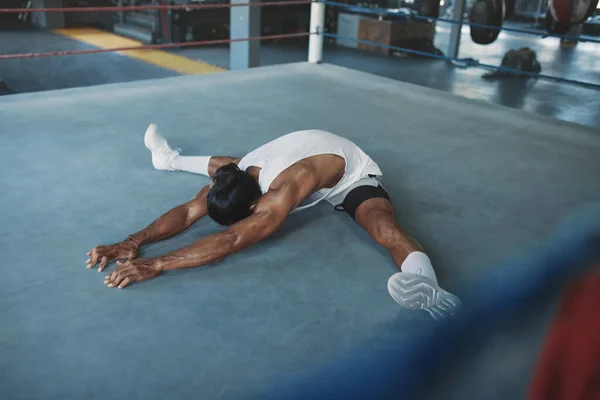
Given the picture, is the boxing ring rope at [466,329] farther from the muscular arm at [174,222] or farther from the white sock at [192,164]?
the white sock at [192,164]

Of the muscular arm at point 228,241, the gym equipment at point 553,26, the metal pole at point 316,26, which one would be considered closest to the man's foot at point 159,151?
the muscular arm at point 228,241

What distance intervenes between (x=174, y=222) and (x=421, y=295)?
985 mm

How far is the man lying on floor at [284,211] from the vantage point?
1.80 m

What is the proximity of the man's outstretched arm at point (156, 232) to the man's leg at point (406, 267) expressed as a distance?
2.13 feet

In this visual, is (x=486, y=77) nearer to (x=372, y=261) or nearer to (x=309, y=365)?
(x=372, y=261)

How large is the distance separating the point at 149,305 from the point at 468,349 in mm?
1203

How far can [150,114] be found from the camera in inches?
144

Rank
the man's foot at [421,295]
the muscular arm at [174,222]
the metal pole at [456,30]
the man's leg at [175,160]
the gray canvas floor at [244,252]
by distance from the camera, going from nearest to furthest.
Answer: the gray canvas floor at [244,252] < the man's foot at [421,295] < the muscular arm at [174,222] < the man's leg at [175,160] < the metal pole at [456,30]

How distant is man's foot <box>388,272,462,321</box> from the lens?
165 cm

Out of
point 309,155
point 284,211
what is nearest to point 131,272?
point 284,211

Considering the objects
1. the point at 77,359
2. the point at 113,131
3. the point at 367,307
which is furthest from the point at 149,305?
the point at 113,131

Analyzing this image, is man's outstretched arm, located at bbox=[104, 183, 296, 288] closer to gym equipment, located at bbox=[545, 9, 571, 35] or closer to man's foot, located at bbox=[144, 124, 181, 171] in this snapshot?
man's foot, located at bbox=[144, 124, 181, 171]

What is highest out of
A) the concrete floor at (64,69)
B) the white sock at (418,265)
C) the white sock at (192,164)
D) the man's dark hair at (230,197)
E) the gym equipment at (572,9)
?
the gym equipment at (572,9)

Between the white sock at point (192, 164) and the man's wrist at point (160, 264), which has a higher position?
the white sock at point (192, 164)
